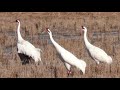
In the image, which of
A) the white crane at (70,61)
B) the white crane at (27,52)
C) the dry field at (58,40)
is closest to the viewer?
the white crane at (70,61)

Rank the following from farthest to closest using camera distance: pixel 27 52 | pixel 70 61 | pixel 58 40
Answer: pixel 58 40, pixel 27 52, pixel 70 61

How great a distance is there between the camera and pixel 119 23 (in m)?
21.0

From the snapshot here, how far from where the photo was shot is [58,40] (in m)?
17.9

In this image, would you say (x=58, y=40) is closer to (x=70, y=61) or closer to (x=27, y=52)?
(x=27, y=52)

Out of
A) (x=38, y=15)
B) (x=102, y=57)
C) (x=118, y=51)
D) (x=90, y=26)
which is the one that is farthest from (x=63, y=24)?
(x=102, y=57)

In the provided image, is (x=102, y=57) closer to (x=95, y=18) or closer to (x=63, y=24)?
(x=63, y=24)

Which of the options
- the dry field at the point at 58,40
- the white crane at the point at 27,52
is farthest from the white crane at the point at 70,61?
the white crane at the point at 27,52

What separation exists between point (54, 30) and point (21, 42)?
19.2ft

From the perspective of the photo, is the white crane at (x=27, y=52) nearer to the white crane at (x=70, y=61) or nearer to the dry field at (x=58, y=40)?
the dry field at (x=58, y=40)

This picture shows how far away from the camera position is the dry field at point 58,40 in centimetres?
1297

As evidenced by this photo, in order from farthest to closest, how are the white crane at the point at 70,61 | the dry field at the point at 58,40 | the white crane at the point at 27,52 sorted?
the white crane at the point at 27,52 → the dry field at the point at 58,40 → the white crane at the point at 70,61

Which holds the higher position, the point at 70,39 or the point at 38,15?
the point at 38,15

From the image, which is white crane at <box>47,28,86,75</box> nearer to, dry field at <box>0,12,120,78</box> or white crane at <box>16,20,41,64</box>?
dry field at <box>0,12,120,78</box>

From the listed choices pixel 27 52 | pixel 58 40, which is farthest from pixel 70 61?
pixel 58 40
